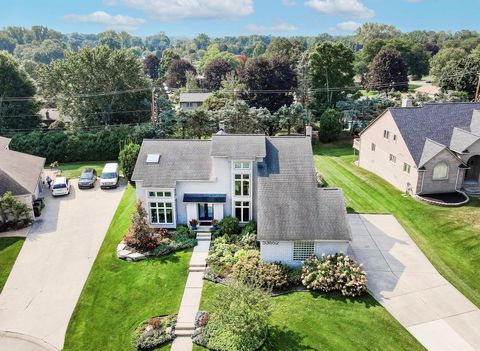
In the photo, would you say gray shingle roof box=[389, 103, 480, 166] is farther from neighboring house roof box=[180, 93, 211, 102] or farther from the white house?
neighboring house roof box=[180, 93, 211, 102]

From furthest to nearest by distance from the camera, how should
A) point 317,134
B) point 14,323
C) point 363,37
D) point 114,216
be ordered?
point 363,37 < point 317,134 < point 114,216 < point 14,323

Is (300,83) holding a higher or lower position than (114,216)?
higher

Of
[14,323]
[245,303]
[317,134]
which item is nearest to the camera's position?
[245,303]

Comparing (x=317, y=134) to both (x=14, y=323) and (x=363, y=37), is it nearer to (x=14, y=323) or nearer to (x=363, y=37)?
(x=14, y=323)

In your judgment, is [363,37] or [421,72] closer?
[421,72]

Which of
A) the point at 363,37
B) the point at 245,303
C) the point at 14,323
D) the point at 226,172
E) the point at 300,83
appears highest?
the point at 363,37

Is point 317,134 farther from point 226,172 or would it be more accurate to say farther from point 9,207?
point 9,207

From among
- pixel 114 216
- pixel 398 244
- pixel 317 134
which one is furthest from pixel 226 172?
pixel 317 134
